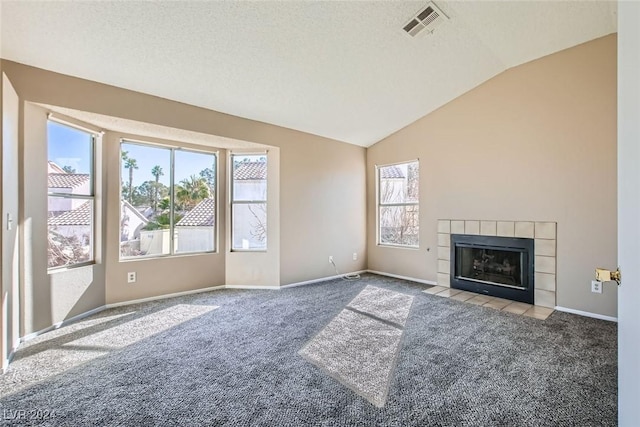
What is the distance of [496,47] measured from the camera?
129 inches

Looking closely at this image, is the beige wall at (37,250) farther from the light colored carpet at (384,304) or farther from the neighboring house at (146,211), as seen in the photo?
the light colored carpet at (384,304)

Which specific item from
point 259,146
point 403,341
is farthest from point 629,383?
point 259,146

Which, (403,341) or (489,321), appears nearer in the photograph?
(403,341)

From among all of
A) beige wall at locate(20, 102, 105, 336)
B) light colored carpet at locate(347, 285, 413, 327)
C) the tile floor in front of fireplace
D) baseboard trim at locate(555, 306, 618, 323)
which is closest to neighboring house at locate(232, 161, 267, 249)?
light colored carpet at locate(347, 285, 413, 327)

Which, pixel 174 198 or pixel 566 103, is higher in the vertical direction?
pixel 566 103

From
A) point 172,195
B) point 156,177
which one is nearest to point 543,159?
point 172,195

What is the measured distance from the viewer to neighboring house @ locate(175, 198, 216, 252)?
13.8 feet

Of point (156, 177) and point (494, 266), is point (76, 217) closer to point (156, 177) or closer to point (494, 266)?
point (156, 177)

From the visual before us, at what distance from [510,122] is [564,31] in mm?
1037

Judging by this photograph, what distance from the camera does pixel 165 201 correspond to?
159 inches

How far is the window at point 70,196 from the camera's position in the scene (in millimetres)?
3008

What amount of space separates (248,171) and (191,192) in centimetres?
89

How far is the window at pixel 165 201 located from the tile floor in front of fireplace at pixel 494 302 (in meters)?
3.45

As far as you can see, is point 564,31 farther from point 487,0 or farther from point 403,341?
point 403,341
